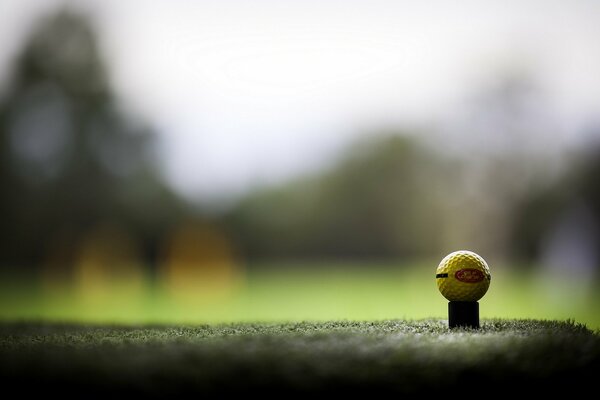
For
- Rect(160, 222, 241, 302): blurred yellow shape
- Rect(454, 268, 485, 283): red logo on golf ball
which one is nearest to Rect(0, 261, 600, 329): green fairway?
Rect(454, 268, 485, 283): red logo on golf ball

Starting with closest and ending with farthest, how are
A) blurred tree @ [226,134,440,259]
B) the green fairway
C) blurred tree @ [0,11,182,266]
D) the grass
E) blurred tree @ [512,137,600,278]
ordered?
the grass → the green fairway → blurred tree @ [0,11,182,266] → blurred tree @ [512,137,600,278] → blurred tree @ [226,134,440,259]

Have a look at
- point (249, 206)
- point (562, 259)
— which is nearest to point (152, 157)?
point (249, 206)

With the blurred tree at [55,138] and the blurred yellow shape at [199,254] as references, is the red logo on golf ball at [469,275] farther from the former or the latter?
the blurred yellow shape at [199,254]

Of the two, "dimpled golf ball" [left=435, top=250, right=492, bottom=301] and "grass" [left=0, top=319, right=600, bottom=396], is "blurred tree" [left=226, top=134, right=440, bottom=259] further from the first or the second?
"grass" [left=0, top=319, right=600, bottom=396]

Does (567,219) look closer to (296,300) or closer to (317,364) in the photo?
(296,300)

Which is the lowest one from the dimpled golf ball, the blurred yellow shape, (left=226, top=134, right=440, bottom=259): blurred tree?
the dimpled golf ball

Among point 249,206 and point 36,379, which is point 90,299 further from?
point 249,206

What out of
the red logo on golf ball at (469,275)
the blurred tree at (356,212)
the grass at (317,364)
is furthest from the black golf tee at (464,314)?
the blurred tree at (356,212)
